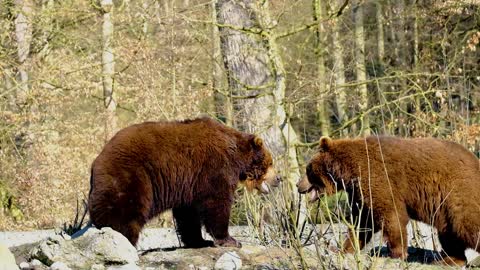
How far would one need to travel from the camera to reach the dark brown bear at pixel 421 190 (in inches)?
313

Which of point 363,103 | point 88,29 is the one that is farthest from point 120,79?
point 363,103

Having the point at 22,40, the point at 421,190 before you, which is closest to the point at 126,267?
the point at 421,190

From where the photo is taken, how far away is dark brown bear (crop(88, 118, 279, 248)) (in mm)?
7484

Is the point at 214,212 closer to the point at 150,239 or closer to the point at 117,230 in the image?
the point at 117,230

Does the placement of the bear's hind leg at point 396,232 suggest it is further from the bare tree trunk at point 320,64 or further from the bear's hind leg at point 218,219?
the bare tree trunk at point 320,64

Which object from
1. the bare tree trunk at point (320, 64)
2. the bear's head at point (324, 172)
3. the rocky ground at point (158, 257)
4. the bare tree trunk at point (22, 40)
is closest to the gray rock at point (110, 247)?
the rocky ground at point (158, 257)

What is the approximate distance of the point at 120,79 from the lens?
1981 centimetres

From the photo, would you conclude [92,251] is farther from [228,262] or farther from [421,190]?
[421,190]

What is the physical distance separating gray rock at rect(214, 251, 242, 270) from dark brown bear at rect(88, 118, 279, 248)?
2.14 ft

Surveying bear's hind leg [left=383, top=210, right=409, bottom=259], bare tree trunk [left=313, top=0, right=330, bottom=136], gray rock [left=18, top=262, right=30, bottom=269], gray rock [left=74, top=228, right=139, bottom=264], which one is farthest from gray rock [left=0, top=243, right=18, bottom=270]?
bare tree trunk [left=313, top=0, right=330, bottom=136]

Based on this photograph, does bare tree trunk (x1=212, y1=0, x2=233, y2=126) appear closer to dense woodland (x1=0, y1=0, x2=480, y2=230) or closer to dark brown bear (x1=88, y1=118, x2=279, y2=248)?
dense woodland (x1=0, y1=0, x2=480, y2=230)

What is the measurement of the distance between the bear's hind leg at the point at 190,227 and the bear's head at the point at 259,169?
700 millimetres

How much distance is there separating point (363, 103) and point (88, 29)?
7.25 meters

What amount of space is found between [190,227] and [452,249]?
2697mm
